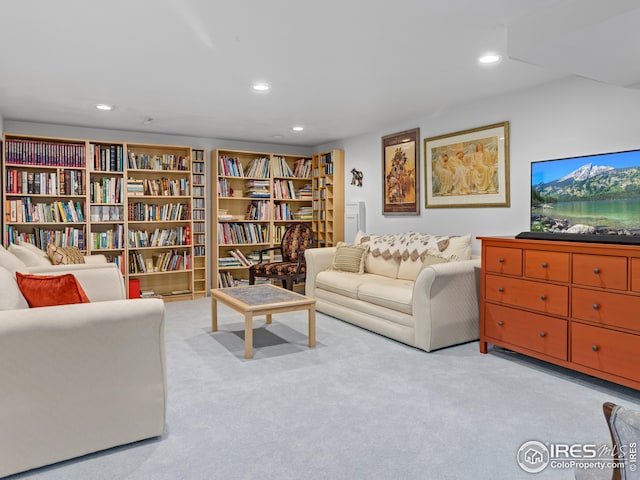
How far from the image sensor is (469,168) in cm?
448

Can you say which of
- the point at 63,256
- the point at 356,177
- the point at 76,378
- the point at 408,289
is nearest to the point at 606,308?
the point at 408,289

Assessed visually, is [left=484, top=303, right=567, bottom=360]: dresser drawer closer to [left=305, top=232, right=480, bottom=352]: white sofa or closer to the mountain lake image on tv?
[left=305, top=232, right=480, bottom=352]: white sofa

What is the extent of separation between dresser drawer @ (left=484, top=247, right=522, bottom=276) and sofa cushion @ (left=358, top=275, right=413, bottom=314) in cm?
70

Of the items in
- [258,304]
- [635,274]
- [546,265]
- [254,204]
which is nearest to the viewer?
[635,274]

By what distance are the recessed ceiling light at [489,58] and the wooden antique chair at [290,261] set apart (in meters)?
3.21

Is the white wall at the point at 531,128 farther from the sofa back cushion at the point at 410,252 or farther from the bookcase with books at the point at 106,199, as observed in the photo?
the bookcase with books at the point at 106,199

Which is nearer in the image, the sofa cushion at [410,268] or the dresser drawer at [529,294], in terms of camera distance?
the dresser drawer at [529,294]

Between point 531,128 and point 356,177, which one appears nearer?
point 531,128

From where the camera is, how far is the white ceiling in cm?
238

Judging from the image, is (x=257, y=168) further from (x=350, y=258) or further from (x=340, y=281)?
(x=340, y=281)

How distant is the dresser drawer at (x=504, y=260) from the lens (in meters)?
3.30

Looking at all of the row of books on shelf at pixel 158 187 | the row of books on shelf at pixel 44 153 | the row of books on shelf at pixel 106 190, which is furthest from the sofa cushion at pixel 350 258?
the row of books on shelf at pixel 44 153

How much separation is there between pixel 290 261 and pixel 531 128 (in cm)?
349

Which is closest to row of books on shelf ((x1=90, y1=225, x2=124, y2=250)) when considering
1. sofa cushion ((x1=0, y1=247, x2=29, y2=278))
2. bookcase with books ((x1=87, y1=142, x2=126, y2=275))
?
bookcase with books ((x1=87, y1=142, x2=126, y2=275))
